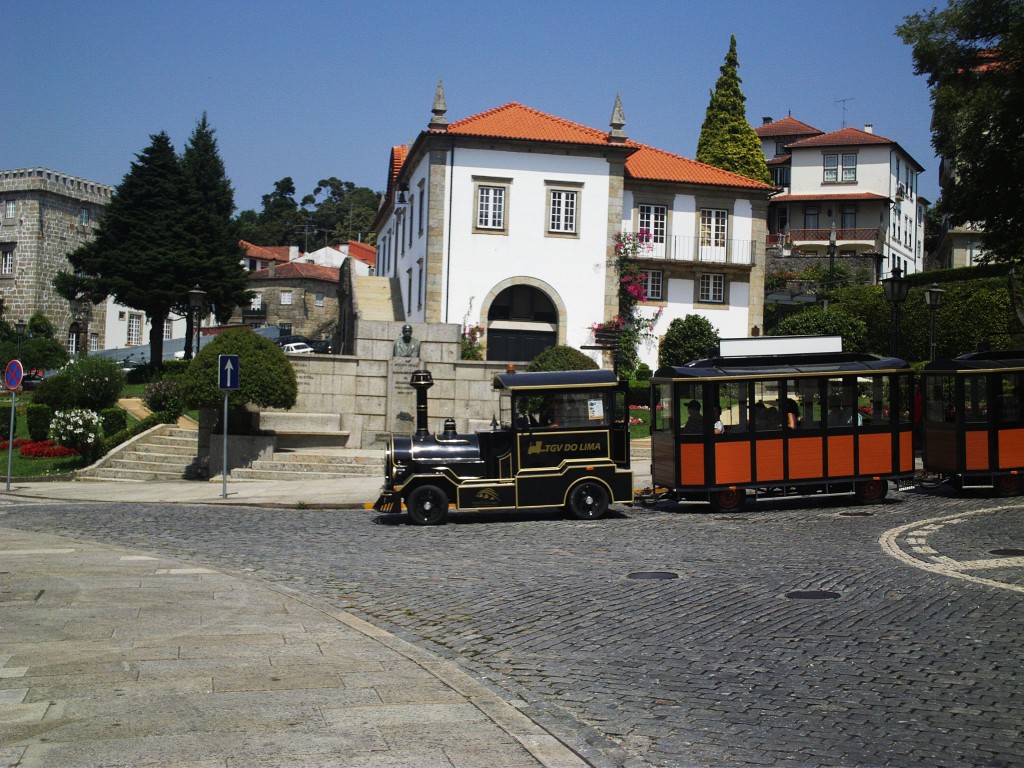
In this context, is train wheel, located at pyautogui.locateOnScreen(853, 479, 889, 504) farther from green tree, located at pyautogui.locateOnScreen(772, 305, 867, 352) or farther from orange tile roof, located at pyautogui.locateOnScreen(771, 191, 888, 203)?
orange tile roof, located at pyautogui.locateOnScreen(771, 191, 888, 203)

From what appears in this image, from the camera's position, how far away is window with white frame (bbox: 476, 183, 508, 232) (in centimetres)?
3838

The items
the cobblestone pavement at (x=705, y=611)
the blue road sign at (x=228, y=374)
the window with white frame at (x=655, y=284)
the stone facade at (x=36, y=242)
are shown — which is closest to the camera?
the cobblestone pavement at (x=705, y=611)

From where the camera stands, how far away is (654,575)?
468 inches

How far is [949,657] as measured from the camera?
26.6ft

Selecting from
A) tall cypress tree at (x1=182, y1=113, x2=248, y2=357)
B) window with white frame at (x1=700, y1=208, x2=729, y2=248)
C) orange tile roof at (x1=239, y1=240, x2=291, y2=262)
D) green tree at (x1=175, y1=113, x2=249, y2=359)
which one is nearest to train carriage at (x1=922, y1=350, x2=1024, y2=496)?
window with white frame at (x1=700, y1=208, x2=729, y2=248)

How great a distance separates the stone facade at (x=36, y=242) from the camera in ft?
237

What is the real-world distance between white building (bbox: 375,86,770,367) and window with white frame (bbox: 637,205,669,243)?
0.05 meters

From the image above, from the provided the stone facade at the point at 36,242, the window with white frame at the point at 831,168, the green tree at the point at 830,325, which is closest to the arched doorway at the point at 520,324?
the green tree at the point at 830,325

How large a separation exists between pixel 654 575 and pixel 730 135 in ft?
184

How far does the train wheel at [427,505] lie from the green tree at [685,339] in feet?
77.2

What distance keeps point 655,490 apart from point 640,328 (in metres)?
21.8

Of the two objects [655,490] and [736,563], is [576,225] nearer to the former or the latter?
[655,490]

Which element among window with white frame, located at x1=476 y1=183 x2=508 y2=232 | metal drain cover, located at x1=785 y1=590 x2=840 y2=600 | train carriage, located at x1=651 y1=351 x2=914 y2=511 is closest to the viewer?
metal drain cover, located at x1=785 y1=590 x2=840 y2=600

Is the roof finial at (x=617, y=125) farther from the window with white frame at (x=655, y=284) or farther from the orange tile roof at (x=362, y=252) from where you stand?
the orange tile roof at (x=362, y=252)
